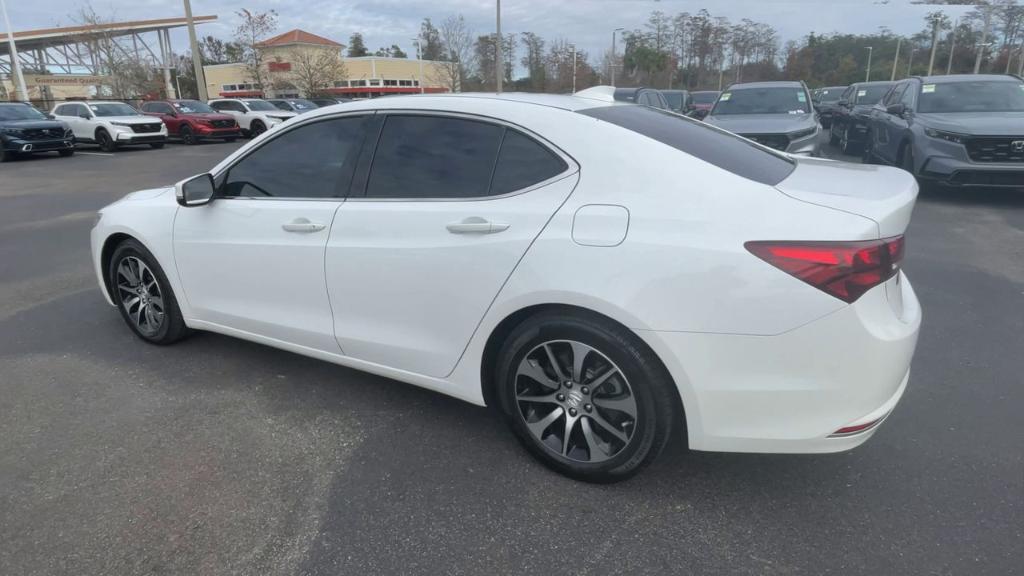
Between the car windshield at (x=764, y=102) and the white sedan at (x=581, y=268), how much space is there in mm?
8626

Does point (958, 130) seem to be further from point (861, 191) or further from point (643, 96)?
point (643, 96)

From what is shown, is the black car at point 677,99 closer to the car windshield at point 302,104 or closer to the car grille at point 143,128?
the car windshield at point 302,104

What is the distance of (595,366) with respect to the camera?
2621 millimetres

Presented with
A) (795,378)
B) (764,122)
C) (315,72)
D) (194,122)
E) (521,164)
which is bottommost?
(194,122)

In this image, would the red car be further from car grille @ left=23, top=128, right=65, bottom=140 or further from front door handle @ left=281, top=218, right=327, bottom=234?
front door handle @ left=281, top=218, right=327, bottom=234

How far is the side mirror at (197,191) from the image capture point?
3.64m

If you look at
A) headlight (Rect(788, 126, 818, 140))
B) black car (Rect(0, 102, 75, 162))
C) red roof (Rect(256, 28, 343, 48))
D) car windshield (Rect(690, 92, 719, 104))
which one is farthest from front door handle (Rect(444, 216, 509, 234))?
red roof (Rect(256, 28, 343, 48))

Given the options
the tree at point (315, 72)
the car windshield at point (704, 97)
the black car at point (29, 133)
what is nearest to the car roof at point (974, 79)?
the car windshield at point (704, 97)

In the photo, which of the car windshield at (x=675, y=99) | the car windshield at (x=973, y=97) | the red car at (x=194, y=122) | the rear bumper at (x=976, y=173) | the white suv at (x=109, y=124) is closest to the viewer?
the rear bumper at (x=976, y=173)

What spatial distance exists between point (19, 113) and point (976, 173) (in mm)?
23176

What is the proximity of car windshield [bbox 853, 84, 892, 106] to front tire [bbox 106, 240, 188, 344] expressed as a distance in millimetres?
16014

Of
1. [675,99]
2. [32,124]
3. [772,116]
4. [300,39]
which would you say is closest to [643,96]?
[675,99]

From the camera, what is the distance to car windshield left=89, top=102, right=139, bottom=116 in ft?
69.6

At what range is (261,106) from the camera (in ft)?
86.9
